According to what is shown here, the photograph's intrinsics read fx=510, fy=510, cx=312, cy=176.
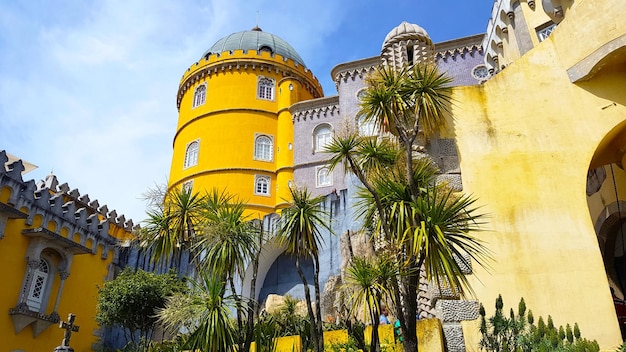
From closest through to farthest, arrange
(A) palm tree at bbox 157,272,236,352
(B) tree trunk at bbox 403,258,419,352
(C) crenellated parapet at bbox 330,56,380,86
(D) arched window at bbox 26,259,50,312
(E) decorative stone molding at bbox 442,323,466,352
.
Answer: (B) tree trunk at bbox 403,258,419,352 < (E) decorative stone molding at bbox 442,323,466,352 < (A) palm tree at bbox 157,272,236,352 < (D) arched window at bbox 26,259,50,312 < (C) crenellated parapet at bbox 330,56,380,86

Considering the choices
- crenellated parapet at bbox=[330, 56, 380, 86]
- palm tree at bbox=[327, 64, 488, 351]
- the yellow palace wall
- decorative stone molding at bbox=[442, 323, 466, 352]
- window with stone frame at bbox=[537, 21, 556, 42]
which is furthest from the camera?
crenellated parapet at bbox=[330, 56, 380, 86]

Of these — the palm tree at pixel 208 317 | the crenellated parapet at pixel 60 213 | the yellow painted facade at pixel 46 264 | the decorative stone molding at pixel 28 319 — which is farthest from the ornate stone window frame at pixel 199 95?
the palm tree at pixel 208 317

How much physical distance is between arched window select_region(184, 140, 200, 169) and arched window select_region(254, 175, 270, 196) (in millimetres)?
3728

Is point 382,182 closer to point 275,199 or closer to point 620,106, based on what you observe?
point 620,106

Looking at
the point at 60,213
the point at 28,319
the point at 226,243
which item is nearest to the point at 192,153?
the point at 60,213

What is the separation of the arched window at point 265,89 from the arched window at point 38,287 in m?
16.0

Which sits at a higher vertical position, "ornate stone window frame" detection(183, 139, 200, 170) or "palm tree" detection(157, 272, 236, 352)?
"ornate stone window frame" detection(183, 139, 200, 170)

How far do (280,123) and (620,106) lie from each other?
21667 mm

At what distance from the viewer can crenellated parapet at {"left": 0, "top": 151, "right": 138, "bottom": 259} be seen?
16.1 metres

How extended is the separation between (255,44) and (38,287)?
64.4 ft

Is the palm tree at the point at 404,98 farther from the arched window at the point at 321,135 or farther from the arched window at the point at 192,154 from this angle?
the arched window at the point at 192,154

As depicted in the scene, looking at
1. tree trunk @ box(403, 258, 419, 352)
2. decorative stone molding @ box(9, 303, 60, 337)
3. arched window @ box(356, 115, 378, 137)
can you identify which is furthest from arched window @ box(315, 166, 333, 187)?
tree trunk @ box(403, 258, 419, 352)

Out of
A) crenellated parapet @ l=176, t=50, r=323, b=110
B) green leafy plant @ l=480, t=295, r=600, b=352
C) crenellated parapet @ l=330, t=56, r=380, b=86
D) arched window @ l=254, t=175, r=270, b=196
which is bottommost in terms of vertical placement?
green leafy plant @ l=480, t=295, r=600, b=352

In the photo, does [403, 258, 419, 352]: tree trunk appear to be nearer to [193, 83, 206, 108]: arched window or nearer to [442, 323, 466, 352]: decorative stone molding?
[442, 323, 466, 352]: decorative stone molding
